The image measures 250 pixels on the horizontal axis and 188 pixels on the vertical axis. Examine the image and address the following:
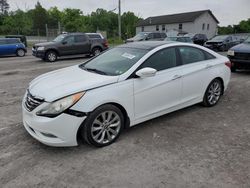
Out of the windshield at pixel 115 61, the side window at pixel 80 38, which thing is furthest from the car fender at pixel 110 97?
the side window at pixel 80 38

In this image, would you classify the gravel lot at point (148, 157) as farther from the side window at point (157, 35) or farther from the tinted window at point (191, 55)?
the side window at point (157, 35)

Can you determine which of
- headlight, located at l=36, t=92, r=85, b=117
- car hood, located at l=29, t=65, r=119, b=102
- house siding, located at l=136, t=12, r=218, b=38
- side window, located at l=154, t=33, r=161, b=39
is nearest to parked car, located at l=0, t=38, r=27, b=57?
side window, located at l=154, t=33, r=161, b=39

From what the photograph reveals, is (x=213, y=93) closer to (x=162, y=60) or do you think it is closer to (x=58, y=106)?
(x=162, y=60)

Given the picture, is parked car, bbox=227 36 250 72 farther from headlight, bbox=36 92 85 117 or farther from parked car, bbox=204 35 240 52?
parked car, bbox=204 35 240 52

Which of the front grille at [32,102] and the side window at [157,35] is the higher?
the side window at [157,35]

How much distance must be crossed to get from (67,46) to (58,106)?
13226 millimetres

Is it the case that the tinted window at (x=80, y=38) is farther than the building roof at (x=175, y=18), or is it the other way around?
→ the building roof at (x=175, y=18)

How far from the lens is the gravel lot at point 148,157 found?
3.19 m

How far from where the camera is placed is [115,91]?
3943mm

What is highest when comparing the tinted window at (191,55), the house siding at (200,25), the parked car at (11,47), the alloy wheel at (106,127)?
the house siding at (200,25)

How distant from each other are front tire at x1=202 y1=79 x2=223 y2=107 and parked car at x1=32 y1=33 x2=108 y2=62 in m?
11.7

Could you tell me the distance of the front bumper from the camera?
11.7ft

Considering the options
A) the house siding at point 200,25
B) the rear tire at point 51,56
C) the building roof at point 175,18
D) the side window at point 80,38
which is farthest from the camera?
the building roof at point 175,18

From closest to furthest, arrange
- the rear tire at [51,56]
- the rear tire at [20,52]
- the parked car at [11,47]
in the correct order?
the rear tire at [51,56] < the parked car at [11,47] < the rear tire at [20,52]
